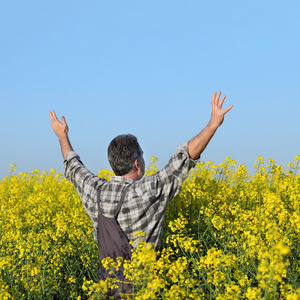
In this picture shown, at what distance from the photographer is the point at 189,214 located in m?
4.50

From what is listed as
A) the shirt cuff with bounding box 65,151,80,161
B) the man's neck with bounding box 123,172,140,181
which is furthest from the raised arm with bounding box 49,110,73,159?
the man's neck with bounding box 123,172,140,181

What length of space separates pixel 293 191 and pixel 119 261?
2.47m

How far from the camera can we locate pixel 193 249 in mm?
2902

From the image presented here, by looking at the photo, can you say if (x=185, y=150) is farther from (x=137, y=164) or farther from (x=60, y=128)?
(x=60, y=128)

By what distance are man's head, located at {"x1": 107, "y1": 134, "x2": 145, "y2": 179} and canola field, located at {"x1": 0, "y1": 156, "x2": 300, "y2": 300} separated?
65 centimetres

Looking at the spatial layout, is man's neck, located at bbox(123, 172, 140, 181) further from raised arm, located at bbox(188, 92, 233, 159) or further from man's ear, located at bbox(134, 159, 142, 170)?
raised arm, located at bbox(188, 92, 233, 159)

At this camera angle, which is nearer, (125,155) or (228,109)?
(228,109)

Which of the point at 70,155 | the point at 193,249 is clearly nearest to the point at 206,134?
the point at 193,249

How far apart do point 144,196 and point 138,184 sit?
99 millimetres

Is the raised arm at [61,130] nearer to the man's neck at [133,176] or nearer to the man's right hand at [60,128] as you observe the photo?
the man's right hand at [60,128]

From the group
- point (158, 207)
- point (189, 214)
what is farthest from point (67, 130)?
point (189, 214)

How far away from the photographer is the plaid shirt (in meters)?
2.46

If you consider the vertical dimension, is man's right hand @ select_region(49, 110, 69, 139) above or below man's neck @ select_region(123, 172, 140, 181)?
above

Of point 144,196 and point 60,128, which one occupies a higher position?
point 60,128
